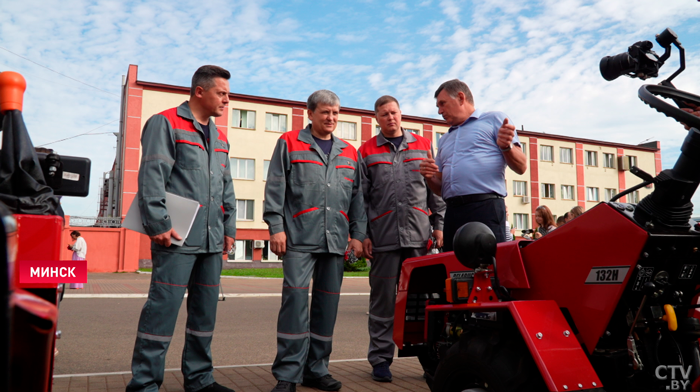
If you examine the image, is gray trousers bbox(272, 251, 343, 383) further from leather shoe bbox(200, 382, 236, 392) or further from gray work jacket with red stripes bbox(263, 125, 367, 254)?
leather shoe bbox(200, 382, 236, 392)

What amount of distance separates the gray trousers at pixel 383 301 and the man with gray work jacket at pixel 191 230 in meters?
1.31

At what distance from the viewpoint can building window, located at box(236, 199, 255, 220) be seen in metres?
36.1

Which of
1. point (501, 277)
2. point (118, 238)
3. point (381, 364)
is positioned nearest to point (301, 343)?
point (381, 364)

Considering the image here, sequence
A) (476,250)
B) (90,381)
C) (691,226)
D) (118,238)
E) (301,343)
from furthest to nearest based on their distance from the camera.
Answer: (118,238)
(90,381)
(301,343)
(476,250)
(691,226)

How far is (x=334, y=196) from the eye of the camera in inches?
175

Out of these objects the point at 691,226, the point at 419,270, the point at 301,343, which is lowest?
the point at 301,343

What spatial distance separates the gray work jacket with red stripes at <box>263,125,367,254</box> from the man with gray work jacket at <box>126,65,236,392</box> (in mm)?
420

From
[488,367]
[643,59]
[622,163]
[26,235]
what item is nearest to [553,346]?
[488,367]

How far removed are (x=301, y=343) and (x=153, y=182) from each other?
1.60 meters

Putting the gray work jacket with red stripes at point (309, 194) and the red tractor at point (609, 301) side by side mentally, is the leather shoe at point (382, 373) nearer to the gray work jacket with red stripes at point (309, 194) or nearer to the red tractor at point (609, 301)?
the gray work jacket with red stripes at point (309, 194)

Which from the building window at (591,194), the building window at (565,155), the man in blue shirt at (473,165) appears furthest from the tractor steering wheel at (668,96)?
the building window at (591,194)

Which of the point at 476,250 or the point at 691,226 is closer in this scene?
the point at 691,226

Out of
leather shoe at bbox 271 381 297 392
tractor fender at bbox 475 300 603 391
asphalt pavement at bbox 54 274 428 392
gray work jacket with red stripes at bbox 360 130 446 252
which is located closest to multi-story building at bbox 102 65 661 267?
asphalt pavement at bbox 54 274 428 392

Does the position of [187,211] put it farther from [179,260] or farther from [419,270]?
[419,270]
